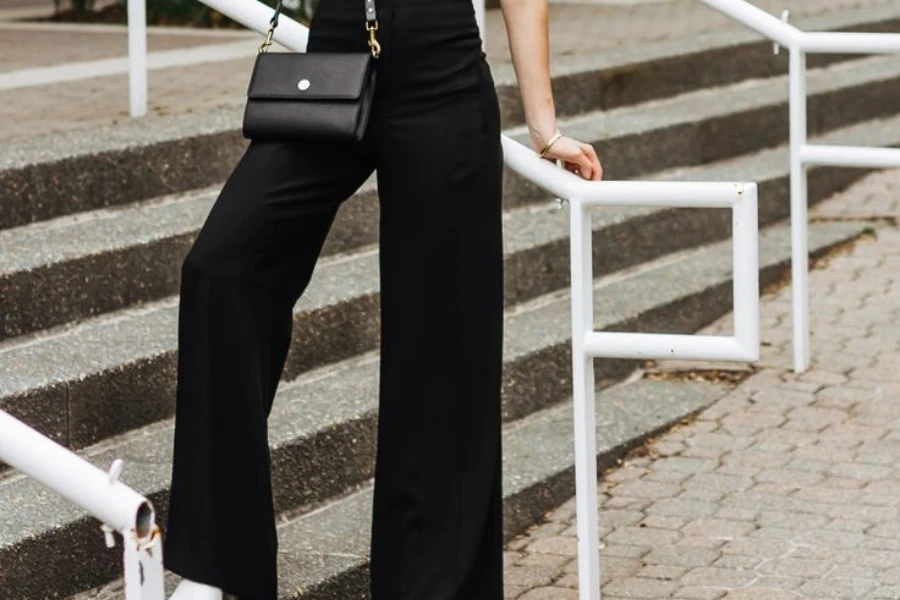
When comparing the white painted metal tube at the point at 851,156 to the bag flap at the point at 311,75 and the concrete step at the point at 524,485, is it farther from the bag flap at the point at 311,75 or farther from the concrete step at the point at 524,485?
the bag flap at the point at 311,75

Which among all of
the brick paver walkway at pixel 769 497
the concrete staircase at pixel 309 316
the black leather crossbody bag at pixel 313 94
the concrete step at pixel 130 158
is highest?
the black leather crossbody bag at pixel 313 94

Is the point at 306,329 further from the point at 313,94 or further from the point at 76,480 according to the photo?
the point at 76,480

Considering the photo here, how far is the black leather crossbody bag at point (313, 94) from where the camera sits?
11.0 feet

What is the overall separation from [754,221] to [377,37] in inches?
32.7

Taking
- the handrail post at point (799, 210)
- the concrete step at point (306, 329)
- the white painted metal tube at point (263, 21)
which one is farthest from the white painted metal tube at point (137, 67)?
the handrail post at point (799, 210)

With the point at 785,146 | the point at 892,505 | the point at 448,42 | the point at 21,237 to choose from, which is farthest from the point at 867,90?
the point at 448,42

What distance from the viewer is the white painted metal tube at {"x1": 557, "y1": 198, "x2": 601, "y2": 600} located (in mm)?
3920

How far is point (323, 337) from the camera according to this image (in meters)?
5.11

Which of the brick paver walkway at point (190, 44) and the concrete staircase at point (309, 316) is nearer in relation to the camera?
the concrete staircase at point (309, 316)

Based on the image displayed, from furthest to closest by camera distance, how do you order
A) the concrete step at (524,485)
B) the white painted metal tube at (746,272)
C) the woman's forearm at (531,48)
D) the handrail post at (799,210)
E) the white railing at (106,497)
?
1. the handrail post at (799,210)
2. the concrete step at (524,485)
3. the white painted metal tube at (746,272)
4. the woman's forearm at (531,48)
5. the white railing at (106,497)

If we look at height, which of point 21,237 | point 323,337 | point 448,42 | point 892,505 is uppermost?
point 448,42

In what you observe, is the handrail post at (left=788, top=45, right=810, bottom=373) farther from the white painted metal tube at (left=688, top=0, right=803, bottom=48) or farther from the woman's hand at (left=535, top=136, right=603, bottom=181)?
the woman's hand at (left=535, top=136, right=603, bottom=181)

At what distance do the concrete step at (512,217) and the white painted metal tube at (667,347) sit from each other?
4.74 feet

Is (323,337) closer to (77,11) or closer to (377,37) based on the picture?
(377,37)
